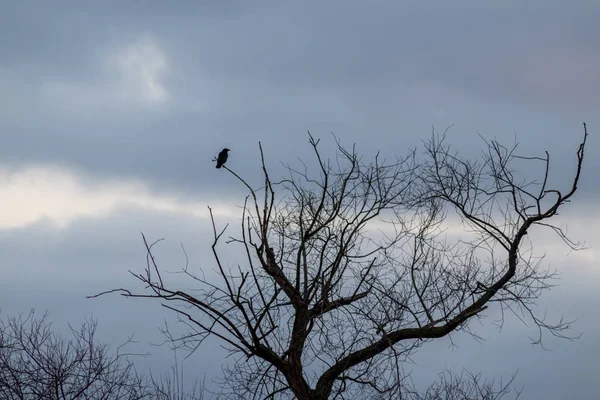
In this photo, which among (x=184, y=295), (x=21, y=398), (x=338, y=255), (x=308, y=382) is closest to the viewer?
(x=184, y=295)

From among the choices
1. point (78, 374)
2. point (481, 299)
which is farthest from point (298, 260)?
point (78, 374)

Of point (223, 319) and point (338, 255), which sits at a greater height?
point (338, 255)

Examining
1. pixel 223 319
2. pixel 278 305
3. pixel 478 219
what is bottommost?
pixel 223 319

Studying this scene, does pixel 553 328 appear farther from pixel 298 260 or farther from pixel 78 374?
pixel 78 374

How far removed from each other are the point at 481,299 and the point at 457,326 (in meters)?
0.58

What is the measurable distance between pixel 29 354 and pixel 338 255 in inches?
256

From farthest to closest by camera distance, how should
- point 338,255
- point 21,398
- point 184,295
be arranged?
point 21,398, point 338,255, point 184,295

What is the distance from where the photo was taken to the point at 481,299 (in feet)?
34.4

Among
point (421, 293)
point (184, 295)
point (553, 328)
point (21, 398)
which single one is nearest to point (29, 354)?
point (21, 398)

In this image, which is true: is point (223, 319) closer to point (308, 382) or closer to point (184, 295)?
point (184, 295)

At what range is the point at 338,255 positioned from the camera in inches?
357

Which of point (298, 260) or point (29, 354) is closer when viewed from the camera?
point (298, 260)

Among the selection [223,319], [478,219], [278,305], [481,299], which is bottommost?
[223,319]

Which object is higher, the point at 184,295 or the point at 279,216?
the point at 279,216
